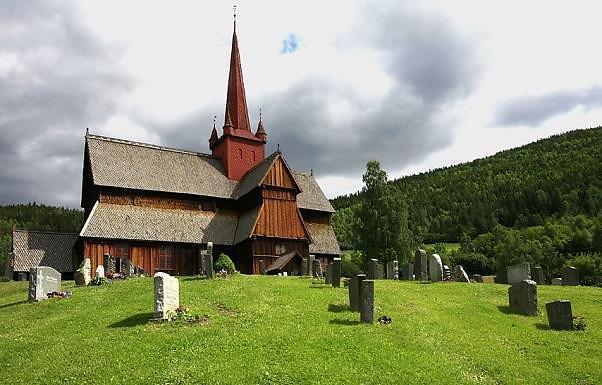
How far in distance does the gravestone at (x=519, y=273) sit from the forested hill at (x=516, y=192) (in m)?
69.0

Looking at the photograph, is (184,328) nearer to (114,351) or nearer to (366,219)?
(114,351)

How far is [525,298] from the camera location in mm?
21531

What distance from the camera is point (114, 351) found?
1531cm

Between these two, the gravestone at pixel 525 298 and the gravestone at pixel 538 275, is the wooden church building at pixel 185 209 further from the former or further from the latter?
the gravestone at pixel 525 298

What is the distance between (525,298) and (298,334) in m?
10.2

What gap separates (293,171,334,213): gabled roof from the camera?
2100 inches

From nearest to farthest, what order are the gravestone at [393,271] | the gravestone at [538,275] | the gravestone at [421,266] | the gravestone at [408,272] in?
1. the gravestone at [421,266]
2. the gravestone at [538,275]
3. the gravestone at [408,272]
4. the gravestone at [393,271]

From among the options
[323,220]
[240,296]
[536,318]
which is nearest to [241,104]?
[323,220]

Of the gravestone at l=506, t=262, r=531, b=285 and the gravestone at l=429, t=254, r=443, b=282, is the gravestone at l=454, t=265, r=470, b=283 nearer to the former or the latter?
the gravestone at l=429, t=254, r=443, b=282

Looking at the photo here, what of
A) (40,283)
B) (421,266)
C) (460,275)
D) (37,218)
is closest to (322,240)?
(421,266)

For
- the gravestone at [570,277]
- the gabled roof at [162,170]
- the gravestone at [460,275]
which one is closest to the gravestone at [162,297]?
the gravestone at [460,275]

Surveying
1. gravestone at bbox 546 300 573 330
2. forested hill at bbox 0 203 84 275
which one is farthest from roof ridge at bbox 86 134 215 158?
forested hill at bbox 0 203 84 275

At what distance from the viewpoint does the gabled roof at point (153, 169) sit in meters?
43.8

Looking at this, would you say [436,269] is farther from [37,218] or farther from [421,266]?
[37,218]
